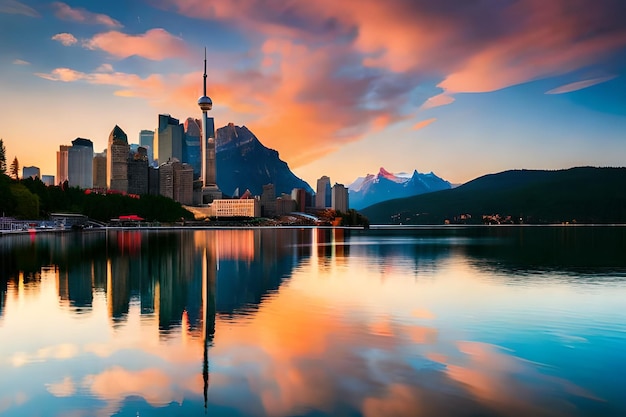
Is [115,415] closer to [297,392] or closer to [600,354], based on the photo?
[297,392]

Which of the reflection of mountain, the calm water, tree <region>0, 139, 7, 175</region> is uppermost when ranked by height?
tree <region>0, 139, 7, 175</region>

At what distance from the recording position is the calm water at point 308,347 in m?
13.9

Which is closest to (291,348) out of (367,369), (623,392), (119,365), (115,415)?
(367,369)

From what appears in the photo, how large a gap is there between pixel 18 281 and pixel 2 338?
18256 mm

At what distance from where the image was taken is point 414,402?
541 inches

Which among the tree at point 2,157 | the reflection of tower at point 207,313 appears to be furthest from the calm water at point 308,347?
the tree at point 2,157

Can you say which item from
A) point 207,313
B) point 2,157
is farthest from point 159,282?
Answer: point 2,157

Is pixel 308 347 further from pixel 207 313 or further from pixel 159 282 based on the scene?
pixel 159 282

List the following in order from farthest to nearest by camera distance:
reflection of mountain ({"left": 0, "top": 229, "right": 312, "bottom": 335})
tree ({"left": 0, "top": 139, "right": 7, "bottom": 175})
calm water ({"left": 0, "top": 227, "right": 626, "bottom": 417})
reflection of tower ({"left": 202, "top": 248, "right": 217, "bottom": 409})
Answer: tree ({"left": 0, "top": 139, "right": 7, "bottom": 175}) < reflection of mountain ({"left": 0, "top": 229, "right": 312, "bottom": 335}) < reflection of tower ({"left": 202, "top": 248, "right": 217, "bottom": 409}) < calm water ({"left": 0, "top": 227, "right": 626, "bottom": 417})

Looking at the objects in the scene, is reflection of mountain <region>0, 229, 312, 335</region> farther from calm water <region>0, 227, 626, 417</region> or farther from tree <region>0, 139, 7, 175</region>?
tree <region>0, 139, 7, 175</region>

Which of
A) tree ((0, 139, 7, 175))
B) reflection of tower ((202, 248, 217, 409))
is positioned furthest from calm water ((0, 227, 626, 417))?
tree ((0, 139, 7, 175))

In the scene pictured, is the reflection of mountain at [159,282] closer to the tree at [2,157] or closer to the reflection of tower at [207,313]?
the reflection of tower at [207,313]

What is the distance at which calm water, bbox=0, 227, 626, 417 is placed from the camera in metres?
13.9

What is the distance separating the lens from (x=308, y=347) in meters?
19.6
